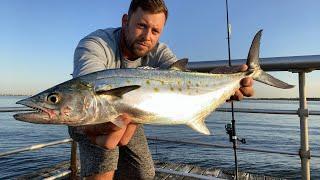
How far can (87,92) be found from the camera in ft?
7.07

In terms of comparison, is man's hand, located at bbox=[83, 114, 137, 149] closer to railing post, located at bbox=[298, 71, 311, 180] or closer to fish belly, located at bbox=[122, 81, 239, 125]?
fish belly, located at bbox=[122, 81, 239, 125]

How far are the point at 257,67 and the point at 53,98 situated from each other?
1700 millimetres

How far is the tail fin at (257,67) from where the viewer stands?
298cm

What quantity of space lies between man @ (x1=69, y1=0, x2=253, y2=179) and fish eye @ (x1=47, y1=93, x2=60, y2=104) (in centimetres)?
38

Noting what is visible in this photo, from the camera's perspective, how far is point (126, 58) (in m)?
3.15

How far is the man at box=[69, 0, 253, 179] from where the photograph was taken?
8.80 ft

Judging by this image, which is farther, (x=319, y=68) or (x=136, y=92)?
(x=319, y=68)

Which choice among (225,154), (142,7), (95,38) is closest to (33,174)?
(95,38)

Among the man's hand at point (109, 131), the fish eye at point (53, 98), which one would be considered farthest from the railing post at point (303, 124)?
the fish eye at point (53, 98)

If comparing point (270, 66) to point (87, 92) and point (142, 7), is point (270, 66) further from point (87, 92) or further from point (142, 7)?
point (87, 92)

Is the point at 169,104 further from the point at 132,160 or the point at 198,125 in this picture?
the point at 132,160

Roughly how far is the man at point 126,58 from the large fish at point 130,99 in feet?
0.79

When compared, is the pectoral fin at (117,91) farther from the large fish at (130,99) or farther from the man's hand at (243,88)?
the man's hand at (243,88)

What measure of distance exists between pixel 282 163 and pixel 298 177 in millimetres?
1677
